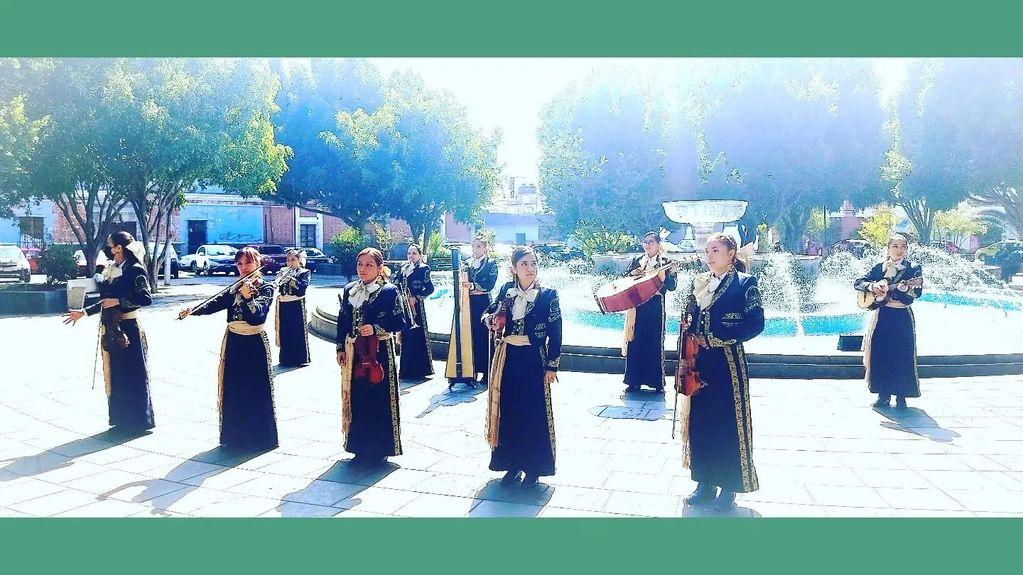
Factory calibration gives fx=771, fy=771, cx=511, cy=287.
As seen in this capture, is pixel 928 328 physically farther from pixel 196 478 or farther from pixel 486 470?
pixel 196 478

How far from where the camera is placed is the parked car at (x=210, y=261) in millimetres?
31766

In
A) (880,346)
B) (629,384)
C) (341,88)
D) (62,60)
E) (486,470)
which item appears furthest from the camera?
(341,88)

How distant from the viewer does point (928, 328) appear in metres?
13.1

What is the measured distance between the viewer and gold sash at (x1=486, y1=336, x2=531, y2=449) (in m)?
5.46

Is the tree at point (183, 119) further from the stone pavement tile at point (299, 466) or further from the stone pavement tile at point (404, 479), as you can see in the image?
the stone pavement tile at point (404, 479)

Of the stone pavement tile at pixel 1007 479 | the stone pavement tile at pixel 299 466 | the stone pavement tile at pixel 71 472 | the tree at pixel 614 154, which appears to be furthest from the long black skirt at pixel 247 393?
the tree at pixel 614 154

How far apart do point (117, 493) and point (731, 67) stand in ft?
88.9

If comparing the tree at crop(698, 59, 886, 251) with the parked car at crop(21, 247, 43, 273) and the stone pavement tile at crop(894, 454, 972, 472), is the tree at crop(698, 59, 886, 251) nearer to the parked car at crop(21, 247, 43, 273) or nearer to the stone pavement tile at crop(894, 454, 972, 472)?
the stone pavement tile at crop(894, 454, 972, 472)

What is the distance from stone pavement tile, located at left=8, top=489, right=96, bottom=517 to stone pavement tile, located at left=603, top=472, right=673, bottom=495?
3.54 m

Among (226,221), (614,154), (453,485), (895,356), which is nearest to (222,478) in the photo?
(453,485)

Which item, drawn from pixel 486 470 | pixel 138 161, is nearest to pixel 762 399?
pixel 486 470

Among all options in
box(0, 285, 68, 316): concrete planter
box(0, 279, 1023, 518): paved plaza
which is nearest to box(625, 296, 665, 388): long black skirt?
box(0, 279, 1023, 518): paved plaza

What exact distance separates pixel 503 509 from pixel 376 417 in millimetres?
1408

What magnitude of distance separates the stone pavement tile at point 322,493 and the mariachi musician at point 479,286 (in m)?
3.35
